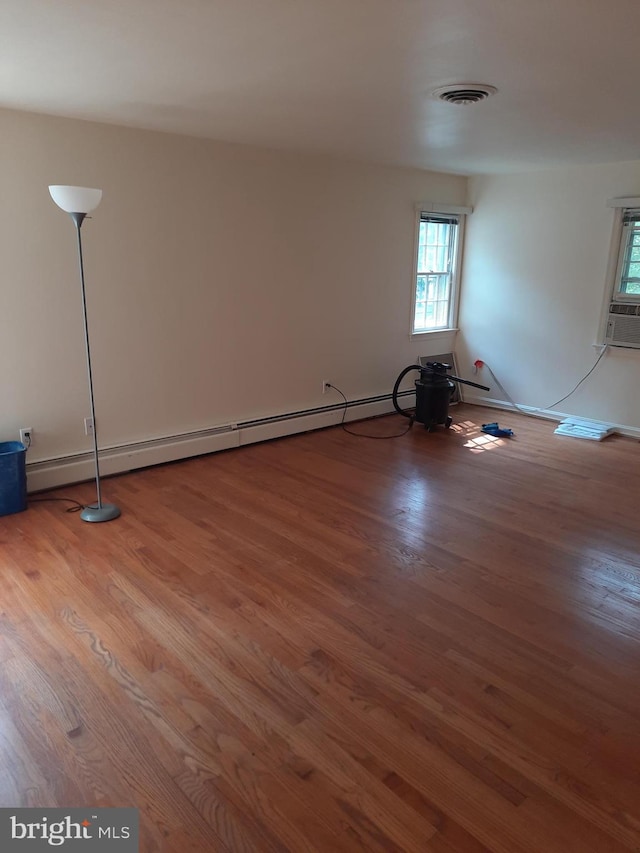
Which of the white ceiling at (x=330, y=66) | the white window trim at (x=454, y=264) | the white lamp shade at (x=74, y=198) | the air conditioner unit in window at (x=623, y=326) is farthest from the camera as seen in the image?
the white window trim at (x=454, y=264)

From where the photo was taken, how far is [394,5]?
194 cm

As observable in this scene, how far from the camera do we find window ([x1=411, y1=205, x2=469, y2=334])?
241 inches

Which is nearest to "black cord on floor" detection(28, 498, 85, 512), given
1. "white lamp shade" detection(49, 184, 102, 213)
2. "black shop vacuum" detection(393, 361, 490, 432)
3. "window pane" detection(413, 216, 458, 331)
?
"white lamp shade" detection(49, 184, 102, 213)

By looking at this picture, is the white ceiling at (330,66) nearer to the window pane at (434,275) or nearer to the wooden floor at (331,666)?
the window pane at (434,275)

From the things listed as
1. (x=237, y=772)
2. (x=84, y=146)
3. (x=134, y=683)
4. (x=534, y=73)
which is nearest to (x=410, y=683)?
(x=237, y=772)

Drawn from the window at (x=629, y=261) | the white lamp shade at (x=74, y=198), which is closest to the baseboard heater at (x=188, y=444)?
the white lamp shade at (x=74, y=198)

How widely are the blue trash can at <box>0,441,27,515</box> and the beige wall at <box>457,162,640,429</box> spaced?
4634 millimetres

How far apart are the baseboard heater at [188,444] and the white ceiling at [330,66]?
213 cm

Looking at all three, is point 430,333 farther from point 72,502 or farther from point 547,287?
point 72,502

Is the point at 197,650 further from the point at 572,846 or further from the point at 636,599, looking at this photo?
the point at 636,599

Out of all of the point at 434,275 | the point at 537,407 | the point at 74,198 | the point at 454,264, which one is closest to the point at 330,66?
the point at 74,198

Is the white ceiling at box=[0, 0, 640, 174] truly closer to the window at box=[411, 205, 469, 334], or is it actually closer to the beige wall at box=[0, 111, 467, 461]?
the beige wall at box=[0, 111, 467, 461]

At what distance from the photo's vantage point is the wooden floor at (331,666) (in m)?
1.72

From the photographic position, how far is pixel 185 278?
171 inches
